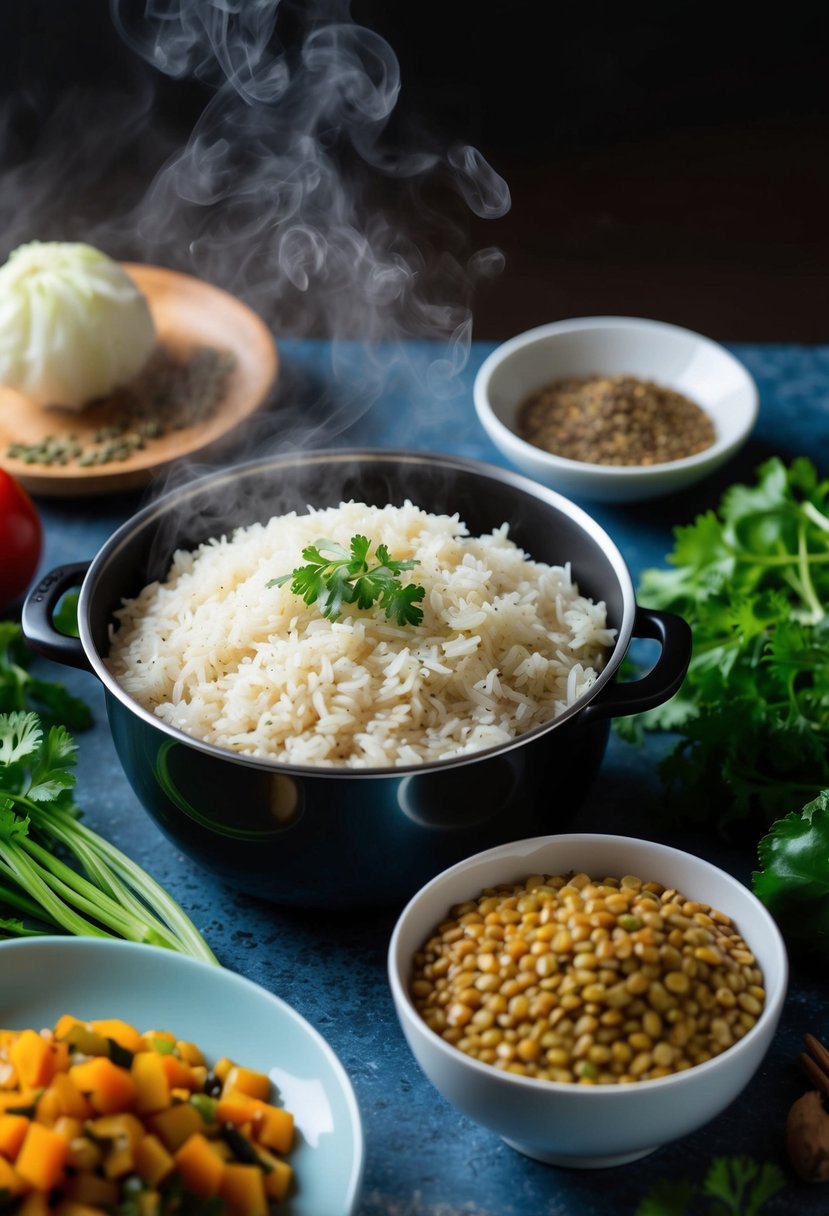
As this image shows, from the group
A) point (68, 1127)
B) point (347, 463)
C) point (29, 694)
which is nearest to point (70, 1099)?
point (68, 1127)

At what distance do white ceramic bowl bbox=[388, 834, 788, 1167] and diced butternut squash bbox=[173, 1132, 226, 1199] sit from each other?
11.9 inches

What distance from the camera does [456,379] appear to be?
3.73m

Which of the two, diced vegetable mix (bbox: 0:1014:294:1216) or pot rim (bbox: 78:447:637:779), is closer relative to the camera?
diced vegetable mix (bbox: 0:1014:294:1216)

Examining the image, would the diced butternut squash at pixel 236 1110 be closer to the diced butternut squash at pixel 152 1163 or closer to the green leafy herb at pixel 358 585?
the diced butternut squash at pixel 152 1163

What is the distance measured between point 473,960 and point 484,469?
108 cm

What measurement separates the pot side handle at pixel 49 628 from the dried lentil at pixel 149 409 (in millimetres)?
1082

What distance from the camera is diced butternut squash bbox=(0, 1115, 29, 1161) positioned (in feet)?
4.94

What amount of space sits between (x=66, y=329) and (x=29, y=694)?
3.91 feet

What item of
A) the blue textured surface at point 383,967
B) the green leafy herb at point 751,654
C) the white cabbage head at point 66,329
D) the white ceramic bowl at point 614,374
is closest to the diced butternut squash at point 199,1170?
the blue textured surface at point 383,967

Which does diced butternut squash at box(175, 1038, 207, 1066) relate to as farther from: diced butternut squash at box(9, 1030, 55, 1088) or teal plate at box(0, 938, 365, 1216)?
diced butternut squash at box(9, 1030, 55, 1088)

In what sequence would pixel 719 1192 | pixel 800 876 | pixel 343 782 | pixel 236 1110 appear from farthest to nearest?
pixel 800 876
pixel 343 782
pixel 236 1110
pixel 719 1192

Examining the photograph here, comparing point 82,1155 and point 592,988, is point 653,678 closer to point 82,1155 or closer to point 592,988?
point 592,988

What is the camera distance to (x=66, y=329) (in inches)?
134

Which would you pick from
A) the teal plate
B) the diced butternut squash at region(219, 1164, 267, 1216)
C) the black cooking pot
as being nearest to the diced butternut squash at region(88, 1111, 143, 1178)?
the diced butternut squash at region(219, 1164, 267, 1216)
